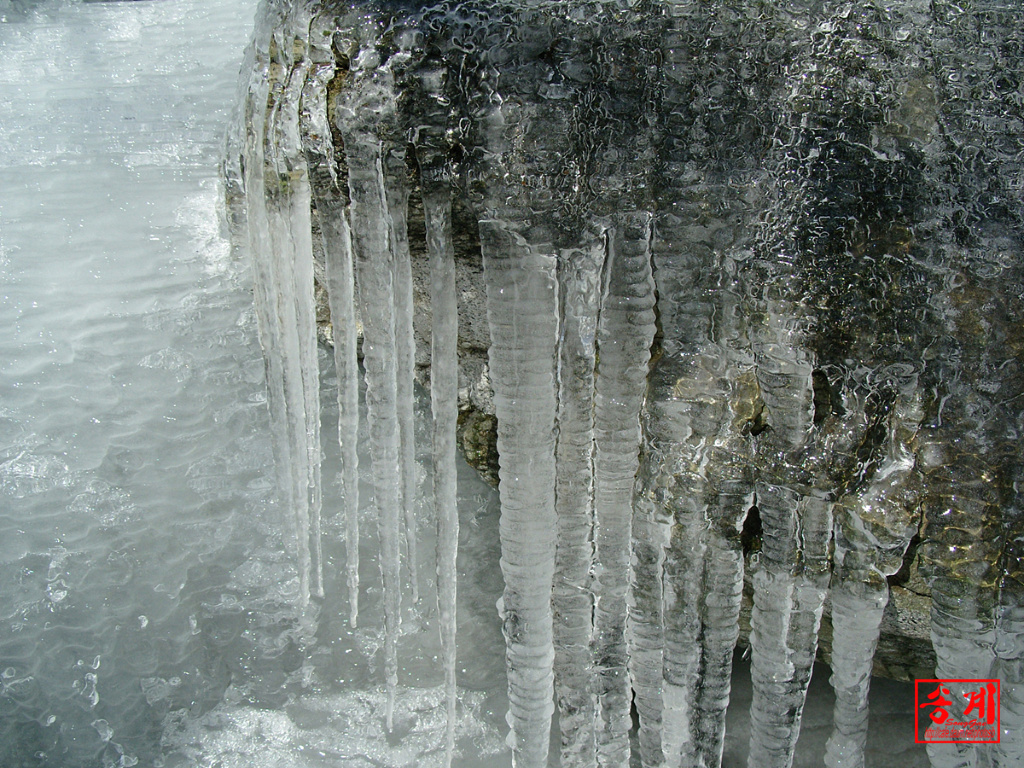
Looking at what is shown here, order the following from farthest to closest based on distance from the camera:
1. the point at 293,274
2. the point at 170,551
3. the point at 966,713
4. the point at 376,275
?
the point at 170,551, the point at 293,274, the point at 376,275, the point at 966,713

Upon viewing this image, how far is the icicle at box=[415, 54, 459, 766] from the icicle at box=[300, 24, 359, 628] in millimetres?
168

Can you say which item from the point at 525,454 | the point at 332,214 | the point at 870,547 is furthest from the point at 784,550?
the point at 332,214

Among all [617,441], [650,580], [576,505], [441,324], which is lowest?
[650,580]

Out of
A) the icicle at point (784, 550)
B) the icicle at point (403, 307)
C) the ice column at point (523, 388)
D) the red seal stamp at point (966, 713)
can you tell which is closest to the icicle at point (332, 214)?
the icicle at point (403, 307)

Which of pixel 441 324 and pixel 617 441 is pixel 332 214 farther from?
pixel 617 441

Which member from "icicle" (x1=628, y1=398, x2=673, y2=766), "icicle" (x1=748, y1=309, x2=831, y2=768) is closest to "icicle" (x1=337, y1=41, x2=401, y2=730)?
"icicle" (x1=628, y1=398, x2=673, y2=766)

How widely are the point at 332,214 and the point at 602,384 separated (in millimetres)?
500

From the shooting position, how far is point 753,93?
0.96 meters

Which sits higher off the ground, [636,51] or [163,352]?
[636,51]

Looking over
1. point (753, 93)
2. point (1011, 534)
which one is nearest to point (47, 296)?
point (753, 93)

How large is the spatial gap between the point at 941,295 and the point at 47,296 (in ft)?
5.90

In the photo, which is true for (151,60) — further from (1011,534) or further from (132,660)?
(1011,534)

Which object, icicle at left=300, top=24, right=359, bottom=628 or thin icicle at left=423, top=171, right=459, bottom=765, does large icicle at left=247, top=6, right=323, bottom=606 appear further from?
thin icicle at left=423, top=171, right=459, bottom=765

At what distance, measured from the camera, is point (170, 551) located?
1.57 metres
